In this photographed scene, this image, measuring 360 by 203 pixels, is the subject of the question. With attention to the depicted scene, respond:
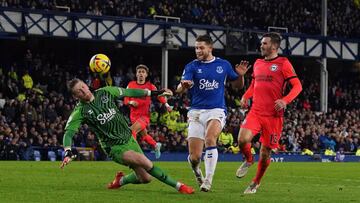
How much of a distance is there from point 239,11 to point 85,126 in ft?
55.3

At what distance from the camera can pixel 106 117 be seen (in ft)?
48.3

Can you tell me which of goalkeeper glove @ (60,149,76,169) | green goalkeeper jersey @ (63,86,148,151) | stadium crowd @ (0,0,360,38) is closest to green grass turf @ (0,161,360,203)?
goalkeeper glove @ (60,149,76,169)

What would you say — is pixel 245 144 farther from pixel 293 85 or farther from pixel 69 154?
pixel 69 154

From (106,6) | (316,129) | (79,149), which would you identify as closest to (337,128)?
(316,129)

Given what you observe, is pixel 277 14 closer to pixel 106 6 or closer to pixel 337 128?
pixel 337 128

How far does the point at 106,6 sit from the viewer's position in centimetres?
4391

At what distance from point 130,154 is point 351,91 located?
138 ft

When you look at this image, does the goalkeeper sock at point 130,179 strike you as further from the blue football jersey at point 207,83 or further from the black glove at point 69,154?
the black glove at point 69,154

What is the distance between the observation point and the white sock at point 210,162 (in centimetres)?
1558

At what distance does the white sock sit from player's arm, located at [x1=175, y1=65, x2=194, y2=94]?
1.14m

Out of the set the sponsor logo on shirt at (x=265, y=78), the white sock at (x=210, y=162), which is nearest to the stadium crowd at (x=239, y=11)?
the sponsor logo on shirt at (x=265, y=78)

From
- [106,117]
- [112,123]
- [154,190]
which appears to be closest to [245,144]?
[154,190]

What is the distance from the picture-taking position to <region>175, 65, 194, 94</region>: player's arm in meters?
15.4

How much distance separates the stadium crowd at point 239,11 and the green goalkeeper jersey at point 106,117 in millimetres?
26075
